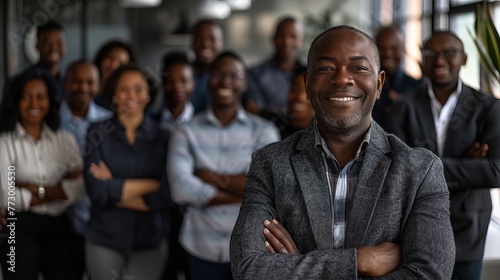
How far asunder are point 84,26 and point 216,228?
3340mm

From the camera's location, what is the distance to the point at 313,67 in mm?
1534

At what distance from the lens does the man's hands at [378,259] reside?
148 cm

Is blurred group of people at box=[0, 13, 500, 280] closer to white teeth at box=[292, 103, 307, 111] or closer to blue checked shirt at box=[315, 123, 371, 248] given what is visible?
white teeth at box=[292, 103, 307, 111]

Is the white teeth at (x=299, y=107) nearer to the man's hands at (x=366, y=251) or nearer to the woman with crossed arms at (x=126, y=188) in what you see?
the woman with crossed arms at (x=126, y=188)

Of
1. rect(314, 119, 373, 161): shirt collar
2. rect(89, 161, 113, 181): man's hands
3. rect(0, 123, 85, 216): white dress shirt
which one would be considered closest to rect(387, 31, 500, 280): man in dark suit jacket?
rect(314, 119, 373, 161): shirt collar

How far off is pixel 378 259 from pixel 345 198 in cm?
15

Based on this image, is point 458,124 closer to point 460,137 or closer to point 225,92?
point 460,137

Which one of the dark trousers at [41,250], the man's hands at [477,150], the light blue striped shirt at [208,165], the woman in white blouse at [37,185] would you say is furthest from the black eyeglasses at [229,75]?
the man's hands at [477,150]

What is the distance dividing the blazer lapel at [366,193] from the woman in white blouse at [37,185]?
207 centimetres

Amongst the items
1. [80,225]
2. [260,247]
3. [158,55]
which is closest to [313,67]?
[260,247]

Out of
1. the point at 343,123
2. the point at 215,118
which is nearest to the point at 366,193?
the point at 343,123

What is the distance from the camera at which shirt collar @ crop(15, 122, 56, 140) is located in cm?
330

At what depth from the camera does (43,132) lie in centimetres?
334

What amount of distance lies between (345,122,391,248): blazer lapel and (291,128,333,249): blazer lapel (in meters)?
0.05
